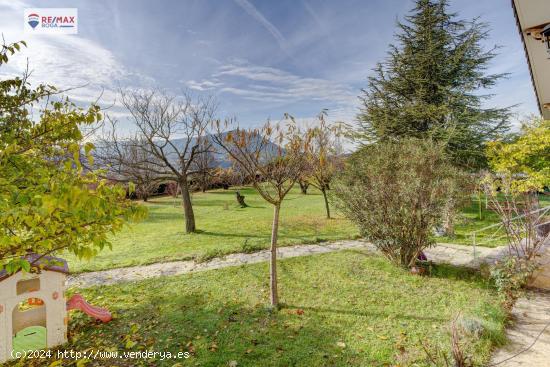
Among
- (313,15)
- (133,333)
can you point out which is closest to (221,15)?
(313,15)

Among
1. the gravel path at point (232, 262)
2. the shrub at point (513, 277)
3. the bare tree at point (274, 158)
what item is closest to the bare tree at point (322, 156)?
the bare tree at point (274, 158)

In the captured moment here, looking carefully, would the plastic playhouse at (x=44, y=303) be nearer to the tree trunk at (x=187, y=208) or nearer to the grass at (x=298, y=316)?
the grass at (x=298, y=316)

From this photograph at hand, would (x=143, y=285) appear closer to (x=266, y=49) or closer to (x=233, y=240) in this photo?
(x=233, y=240)

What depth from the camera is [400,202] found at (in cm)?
674

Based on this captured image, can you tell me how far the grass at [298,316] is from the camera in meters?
3.94

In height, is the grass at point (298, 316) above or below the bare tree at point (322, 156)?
below

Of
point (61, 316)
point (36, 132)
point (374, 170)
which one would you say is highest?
point (36, 132)

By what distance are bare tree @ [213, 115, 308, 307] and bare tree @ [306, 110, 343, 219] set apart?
36 centimetres

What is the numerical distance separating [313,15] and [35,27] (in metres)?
8.52

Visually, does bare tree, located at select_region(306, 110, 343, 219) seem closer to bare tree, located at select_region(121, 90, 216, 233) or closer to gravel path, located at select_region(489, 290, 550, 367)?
gravel path, located at select_region(489, 290, 550, 367)

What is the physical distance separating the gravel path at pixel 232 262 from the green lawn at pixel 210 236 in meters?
0.45

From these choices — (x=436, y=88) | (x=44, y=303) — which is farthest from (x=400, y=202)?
(x=436, y=88)

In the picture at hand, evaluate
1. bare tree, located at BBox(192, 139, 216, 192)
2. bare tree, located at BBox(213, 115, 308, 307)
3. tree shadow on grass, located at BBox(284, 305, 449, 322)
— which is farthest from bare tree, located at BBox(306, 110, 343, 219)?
bare tree, located at BBox(192, 139, 216, 192)

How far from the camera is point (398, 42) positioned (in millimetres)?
17656
